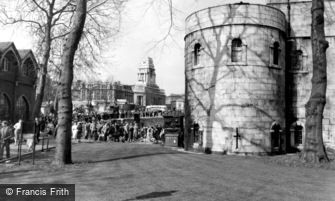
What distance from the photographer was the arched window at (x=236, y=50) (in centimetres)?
2178

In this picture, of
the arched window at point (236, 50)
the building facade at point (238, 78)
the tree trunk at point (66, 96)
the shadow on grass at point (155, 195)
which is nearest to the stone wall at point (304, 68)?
the building facade at point (238, 78)

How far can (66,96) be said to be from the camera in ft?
47.6

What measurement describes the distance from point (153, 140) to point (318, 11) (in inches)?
714

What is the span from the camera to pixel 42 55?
88.3 ft

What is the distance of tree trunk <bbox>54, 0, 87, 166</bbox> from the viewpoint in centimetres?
1439

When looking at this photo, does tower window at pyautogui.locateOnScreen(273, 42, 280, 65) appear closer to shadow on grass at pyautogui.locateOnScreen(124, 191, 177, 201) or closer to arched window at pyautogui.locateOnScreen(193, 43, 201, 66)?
arched window at pyautogui.locateOnScreen(193, 43, 201, 66)

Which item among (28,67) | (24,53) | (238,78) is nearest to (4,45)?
(24,53)

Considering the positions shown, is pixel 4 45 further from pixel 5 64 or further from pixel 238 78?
pixel 238 78

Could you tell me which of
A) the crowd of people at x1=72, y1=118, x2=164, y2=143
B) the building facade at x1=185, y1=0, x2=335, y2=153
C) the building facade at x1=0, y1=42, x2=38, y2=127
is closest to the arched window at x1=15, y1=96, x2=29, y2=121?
the building facade at x1=0, y1=42, x2=38, y2=127

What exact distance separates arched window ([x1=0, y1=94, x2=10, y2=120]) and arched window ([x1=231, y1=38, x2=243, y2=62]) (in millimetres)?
23617

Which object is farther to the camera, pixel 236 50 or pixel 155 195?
pixel 236 50

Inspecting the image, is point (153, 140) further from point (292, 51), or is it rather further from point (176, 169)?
point (176, 169)

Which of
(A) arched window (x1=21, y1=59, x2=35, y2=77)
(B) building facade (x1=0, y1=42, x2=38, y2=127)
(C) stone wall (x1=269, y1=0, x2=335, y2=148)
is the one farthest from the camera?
(A) arched window (x1=21, y1=59, x2=35, y2=77)

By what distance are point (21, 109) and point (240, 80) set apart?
27047 millimetres
